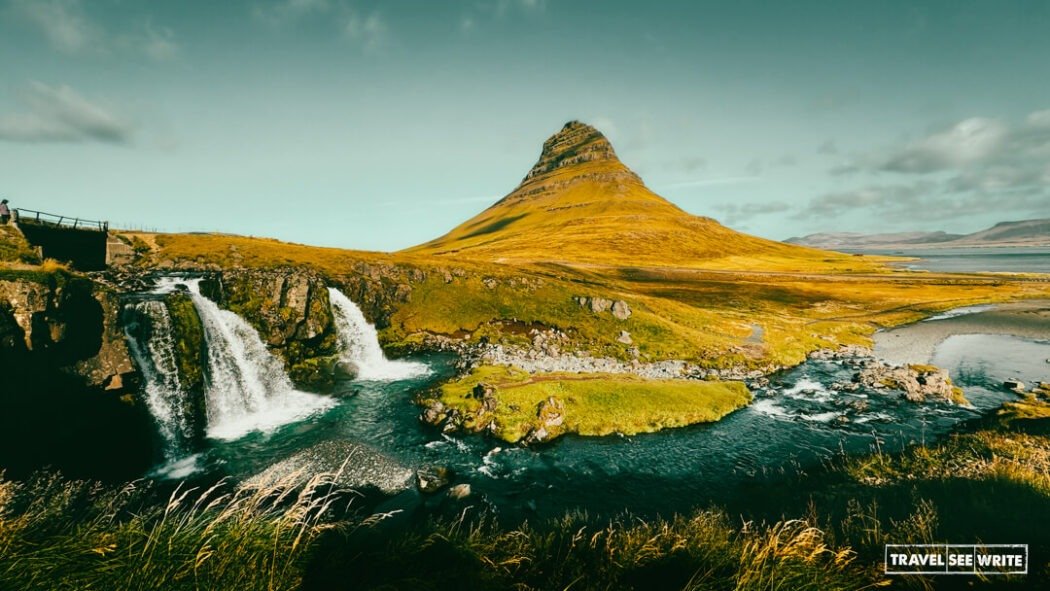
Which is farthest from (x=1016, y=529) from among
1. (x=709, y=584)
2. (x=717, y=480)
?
(x=717, y=480)

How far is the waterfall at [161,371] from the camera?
96.8ft

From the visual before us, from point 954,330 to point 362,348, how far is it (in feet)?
336

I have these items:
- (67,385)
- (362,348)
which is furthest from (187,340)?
(362,348)

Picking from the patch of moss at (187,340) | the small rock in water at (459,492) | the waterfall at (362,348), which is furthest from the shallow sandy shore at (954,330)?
the patch of moss at (187,340)

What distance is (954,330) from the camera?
75812 mm

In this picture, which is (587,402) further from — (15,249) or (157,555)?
(15,249)

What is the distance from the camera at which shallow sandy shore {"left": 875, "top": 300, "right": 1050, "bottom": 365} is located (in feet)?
197

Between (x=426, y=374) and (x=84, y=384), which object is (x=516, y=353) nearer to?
(x=426, y=374)

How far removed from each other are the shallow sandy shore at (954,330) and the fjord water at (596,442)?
60.0 feet

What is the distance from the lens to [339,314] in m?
57.3

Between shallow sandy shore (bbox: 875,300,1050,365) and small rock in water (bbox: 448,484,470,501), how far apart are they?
59.3 meters

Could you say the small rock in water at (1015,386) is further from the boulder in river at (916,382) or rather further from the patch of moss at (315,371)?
the patch of moss at (315,371)

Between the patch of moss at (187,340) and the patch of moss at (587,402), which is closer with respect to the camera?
the patch of moss at (587,402)

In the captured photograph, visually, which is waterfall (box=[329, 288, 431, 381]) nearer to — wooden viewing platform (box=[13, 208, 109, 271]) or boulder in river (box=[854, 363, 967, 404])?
wooden viewing platform (box=[13, 208, 109, 271])
